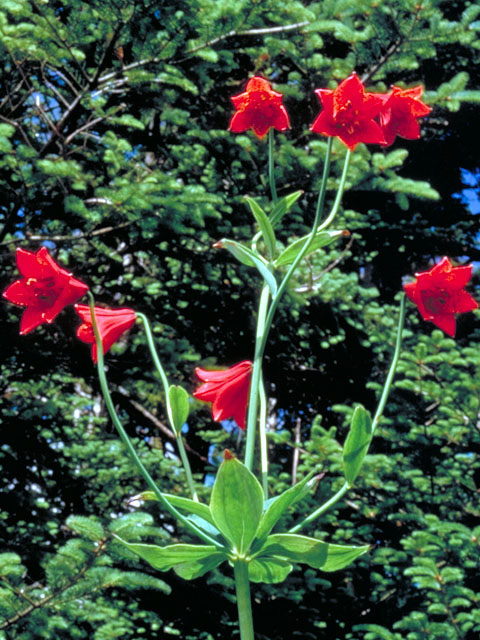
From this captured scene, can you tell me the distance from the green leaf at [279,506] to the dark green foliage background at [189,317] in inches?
68.6

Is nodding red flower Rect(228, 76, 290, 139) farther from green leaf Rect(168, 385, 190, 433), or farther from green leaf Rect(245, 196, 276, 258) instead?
green leaf Rect(168, 385, 190, 433)

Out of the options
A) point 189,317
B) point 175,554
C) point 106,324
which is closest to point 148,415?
point 189,317

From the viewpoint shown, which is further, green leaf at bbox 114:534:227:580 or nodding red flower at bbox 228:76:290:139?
nodding red flower at bbox 228:76:290:139

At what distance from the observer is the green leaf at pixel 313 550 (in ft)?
2.84

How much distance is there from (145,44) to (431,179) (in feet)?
15.7

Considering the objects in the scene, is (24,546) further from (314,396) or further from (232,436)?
(314,396)

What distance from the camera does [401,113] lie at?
3.87 ft

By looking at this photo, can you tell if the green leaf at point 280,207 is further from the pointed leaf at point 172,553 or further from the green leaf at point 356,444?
the pointed leaf at point 172,553

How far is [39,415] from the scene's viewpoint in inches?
150

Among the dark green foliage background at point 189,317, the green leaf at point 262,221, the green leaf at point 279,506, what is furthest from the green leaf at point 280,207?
the dark green foliage background at point 189,317

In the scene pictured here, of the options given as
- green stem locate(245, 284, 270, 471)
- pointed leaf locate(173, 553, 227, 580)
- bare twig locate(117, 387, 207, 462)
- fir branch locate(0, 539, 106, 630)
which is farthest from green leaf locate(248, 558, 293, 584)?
bare twig locate(117, 387, 207, 462)

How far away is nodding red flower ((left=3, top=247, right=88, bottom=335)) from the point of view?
101cm

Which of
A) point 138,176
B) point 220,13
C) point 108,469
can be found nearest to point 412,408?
point 108,469

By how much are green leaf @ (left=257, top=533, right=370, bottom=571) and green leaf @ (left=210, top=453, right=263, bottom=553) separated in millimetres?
38
